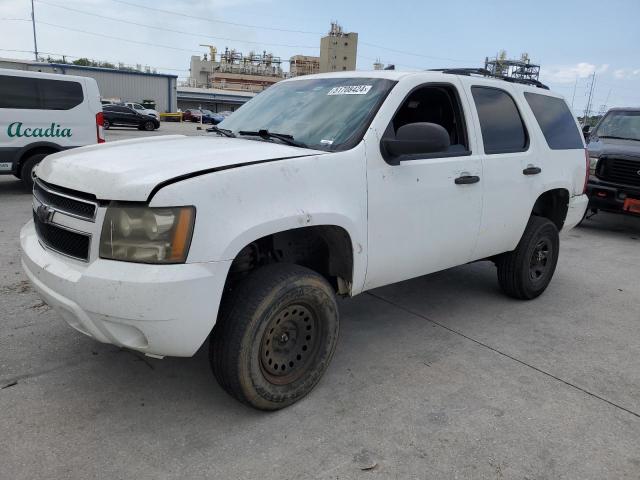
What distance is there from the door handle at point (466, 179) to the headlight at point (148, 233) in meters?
2.03

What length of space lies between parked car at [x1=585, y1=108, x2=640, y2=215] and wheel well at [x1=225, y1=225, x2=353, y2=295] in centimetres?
641

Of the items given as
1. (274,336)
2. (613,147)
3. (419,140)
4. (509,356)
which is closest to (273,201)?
(274,336)

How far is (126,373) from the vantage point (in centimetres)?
309

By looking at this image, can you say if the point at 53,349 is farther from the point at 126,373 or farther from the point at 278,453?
the point at 278,453

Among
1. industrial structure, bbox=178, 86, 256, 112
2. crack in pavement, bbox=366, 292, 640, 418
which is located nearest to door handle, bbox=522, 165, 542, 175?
crack in pavement, bbox=366, 292, 640, 418

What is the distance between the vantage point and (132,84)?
4866 cm

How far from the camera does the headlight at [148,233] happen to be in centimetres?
220

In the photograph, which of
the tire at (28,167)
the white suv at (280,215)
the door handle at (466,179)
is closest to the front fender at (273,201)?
the white suv at (280,215)

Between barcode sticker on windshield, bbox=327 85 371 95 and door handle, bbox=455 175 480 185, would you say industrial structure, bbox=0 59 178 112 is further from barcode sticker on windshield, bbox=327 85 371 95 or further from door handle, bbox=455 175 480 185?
door handle, bbox=455 175 480 185

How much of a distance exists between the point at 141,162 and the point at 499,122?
2.84 metres

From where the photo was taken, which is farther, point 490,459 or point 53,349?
point 53,349

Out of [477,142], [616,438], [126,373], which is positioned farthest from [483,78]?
[126,373]

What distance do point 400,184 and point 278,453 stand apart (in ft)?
5.59

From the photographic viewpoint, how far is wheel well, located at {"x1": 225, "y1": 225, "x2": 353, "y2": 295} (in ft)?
9.20
